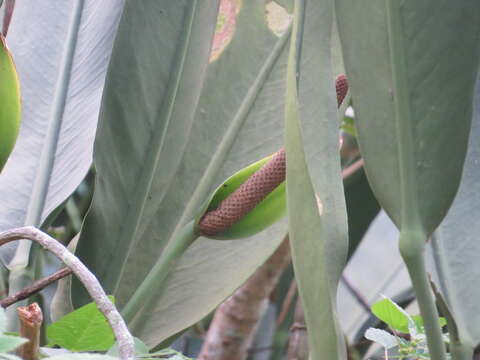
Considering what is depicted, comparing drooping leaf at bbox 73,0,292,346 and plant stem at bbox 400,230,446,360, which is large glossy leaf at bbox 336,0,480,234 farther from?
drooping leaf at bbox 73,0,292,346

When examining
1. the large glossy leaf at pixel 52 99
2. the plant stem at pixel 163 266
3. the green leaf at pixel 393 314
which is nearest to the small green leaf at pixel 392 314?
the green leaf at pixel 393 314

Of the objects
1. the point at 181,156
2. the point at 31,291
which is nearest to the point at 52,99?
the point at 181,156

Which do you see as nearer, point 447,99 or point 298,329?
point 447,99

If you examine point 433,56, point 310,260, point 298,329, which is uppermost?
point 433,56

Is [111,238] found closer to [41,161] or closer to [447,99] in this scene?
[41,161]

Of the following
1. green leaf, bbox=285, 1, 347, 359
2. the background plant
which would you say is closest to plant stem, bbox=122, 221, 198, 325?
the background plant

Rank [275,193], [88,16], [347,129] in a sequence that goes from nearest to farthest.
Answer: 1. [275,193]
2. [88,16]
3. [347,129]

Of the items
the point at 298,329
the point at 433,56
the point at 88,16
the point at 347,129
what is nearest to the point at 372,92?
the point at 433,56

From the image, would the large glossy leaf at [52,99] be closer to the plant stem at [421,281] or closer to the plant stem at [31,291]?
the plant stem at [31,291]
